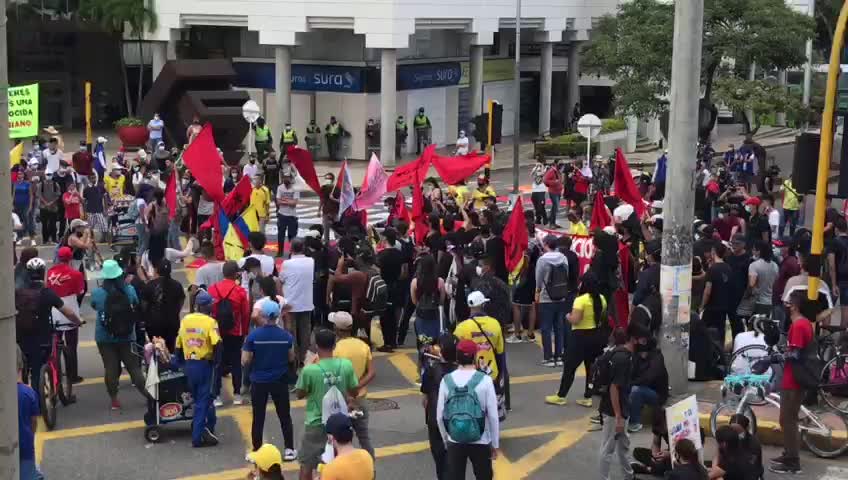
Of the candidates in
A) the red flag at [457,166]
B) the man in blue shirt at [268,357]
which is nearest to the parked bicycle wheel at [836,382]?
the man in blue shirt at [268,357]

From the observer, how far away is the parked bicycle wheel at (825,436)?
12.0 meters

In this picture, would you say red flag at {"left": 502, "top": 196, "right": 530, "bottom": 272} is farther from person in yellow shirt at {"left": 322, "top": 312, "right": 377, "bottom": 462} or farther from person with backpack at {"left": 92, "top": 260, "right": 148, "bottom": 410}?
person in yellow shirt at {"left": 322, "top": 312, "right": 377, "bottom": 462}

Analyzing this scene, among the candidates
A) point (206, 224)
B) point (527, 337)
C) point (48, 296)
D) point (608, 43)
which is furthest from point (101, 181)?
point (608, 43)

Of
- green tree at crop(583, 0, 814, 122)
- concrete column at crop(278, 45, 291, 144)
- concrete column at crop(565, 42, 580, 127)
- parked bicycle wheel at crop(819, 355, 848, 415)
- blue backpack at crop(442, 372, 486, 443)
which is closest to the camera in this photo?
blue backpack at crop(442, 372, 486, 443)

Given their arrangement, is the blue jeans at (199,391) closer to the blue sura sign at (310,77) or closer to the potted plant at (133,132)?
the potted plant at (133,132)

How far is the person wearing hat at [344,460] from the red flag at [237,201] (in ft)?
32.7

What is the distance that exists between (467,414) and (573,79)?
4134cm

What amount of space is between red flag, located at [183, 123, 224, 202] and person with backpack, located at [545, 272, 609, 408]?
7.13 metres

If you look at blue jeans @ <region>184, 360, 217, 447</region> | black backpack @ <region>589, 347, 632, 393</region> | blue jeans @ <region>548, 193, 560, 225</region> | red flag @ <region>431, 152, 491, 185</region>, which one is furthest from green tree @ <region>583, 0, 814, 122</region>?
black backpack @ <region>589, 347, 632, 393</region>

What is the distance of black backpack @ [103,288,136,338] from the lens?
12586 mm

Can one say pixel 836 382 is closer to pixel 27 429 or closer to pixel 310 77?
pixel 27 429

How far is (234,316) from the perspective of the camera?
42.7 ft

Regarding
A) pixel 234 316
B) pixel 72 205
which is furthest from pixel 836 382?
pixel 72 205

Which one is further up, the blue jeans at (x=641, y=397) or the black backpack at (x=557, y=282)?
the black backpack at (x=557, y=282)
